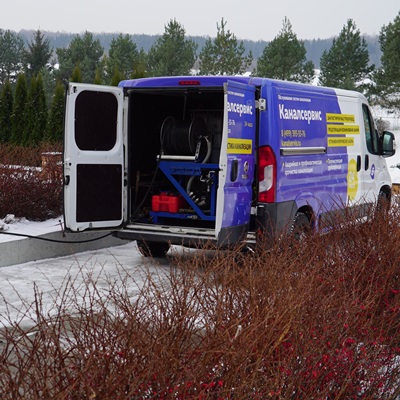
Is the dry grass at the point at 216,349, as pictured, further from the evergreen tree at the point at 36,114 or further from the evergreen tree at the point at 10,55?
the evergreen tree at the point at 10,55

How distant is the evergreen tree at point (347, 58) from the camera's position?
55188 millimetres

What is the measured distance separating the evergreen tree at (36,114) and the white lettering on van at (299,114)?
1919 centimetres

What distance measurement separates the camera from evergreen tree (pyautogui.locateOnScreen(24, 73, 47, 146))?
28375 mm

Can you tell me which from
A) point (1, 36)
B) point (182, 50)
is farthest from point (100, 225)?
point (1, 36)

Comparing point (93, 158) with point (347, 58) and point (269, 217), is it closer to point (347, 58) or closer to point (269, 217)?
point (269, 217)

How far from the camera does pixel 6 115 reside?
99.5 ft

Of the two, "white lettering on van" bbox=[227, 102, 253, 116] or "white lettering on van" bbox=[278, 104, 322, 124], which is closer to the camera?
"white lettering on van" bbox=[227, 102, 253, 116]

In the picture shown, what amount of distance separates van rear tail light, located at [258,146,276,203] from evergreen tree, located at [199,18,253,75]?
47.7 metres

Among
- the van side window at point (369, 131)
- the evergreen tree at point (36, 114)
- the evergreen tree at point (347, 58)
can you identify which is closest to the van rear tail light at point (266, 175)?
the van side window at point (369, 131)

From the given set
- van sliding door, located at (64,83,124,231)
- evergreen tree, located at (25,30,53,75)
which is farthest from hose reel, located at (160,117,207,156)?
evergreen tree, located at (25,30,53,75)

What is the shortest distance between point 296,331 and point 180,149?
6.17m

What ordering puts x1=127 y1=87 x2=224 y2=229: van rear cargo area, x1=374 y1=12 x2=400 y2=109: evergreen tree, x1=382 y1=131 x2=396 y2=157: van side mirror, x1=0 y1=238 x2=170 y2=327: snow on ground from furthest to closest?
1. x1=374 y1=12 x2=400 y2=109: evergreen tree
2. x1=382 y1=131 x2=396 y2=157: van side mirror
3. x1=127 y1=87 x2=224 y2=229: van rear cargo area
4. x1=0 y1=238 x2=170 y2=327: snow on ground

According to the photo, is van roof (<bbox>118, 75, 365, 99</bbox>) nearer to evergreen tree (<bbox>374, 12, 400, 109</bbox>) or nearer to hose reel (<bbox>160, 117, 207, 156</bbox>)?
hose reel (<bbox>160, 117, 207, 156</bbox>)

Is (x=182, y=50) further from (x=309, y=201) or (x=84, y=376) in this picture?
(x=84, y=376)
